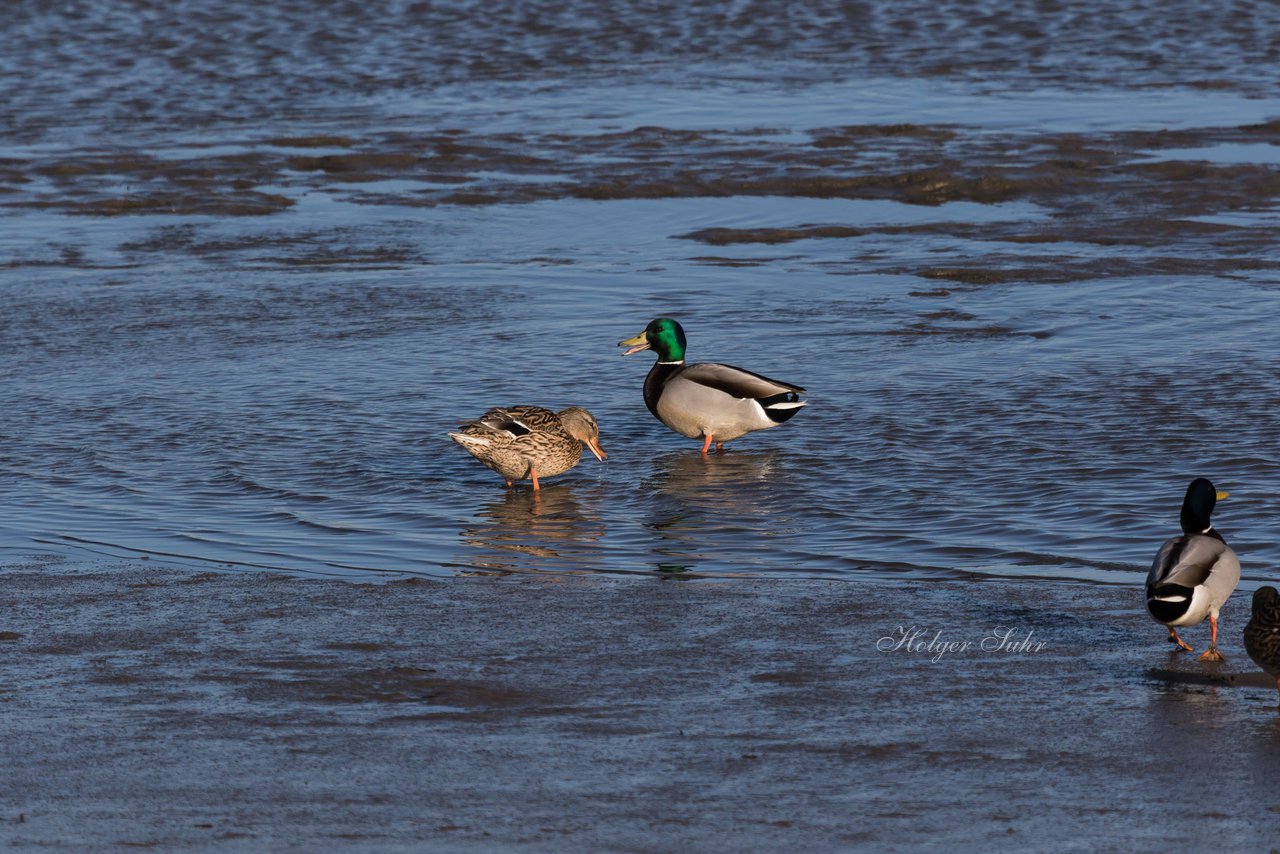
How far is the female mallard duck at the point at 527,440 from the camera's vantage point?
10391mm

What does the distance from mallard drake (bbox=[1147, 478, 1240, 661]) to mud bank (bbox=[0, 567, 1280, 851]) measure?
20cm

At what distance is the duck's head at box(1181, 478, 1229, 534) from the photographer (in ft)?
24.8

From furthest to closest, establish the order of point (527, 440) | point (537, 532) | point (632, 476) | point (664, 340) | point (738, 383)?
point (664, 340) → point (738, 383) → point (632, 476) → point (527, 440) → point (537, 532)

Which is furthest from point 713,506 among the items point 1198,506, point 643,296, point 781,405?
point 643,296

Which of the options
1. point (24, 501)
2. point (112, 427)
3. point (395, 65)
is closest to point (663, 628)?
point (24, 501)

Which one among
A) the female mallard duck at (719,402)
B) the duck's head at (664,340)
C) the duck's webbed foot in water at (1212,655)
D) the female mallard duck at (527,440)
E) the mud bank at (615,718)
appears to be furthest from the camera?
the duck's head at (664,340)

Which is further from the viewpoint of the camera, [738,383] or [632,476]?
[738,383]

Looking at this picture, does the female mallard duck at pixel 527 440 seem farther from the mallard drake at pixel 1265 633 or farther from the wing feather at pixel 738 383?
the mallard drake at pixel 1265 633

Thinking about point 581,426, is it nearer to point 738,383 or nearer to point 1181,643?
point 738,383

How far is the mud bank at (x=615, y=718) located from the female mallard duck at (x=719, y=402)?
125 inches

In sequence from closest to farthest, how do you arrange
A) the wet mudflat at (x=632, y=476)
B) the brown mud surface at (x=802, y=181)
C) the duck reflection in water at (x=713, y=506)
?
1. the wet mudflat at (x=632, y=476)
2. the duck reflection in water at (x=713, y=506)
3. the brown mud surface at (x=802, y=181)

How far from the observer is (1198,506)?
300 inches

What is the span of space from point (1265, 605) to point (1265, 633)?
0.15m
